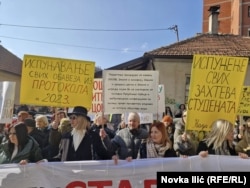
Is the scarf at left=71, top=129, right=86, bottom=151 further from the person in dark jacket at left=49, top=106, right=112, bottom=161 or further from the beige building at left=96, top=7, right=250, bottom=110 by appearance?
the beige building at left=96, top=7, right=250, bottom=110

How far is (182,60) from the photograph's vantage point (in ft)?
53.9

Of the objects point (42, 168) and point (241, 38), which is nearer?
point (42, 168)

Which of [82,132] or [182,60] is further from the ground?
[182,60]

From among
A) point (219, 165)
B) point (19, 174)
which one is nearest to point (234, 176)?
point (219, 165)

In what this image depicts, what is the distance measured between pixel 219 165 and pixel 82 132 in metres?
1.59

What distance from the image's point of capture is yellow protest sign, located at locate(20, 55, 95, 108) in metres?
4.98

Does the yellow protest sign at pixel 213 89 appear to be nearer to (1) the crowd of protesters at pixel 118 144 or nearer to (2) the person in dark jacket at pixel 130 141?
(1) the crowd of protesters at pixel 118 144

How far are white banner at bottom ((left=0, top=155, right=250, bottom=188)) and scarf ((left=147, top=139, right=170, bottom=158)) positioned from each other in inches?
3.6

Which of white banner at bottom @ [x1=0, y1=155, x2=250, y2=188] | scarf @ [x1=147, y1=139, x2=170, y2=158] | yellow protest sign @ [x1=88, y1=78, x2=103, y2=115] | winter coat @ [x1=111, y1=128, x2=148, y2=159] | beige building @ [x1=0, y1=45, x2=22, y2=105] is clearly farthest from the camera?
beige building @ [x1=0, y1=45, x2=22, y2=105]

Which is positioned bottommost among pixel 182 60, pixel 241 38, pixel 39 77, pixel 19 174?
pixel 19 174

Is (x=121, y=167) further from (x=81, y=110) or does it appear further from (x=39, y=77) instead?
(x=39, y=77)

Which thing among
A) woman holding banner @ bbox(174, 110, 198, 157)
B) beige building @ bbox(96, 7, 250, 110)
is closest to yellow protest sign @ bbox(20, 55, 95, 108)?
woman holding banner @ bbox(174, 110, 198, 157)

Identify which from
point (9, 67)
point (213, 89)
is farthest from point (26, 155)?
point (9, 67)

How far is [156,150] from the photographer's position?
4309mm
